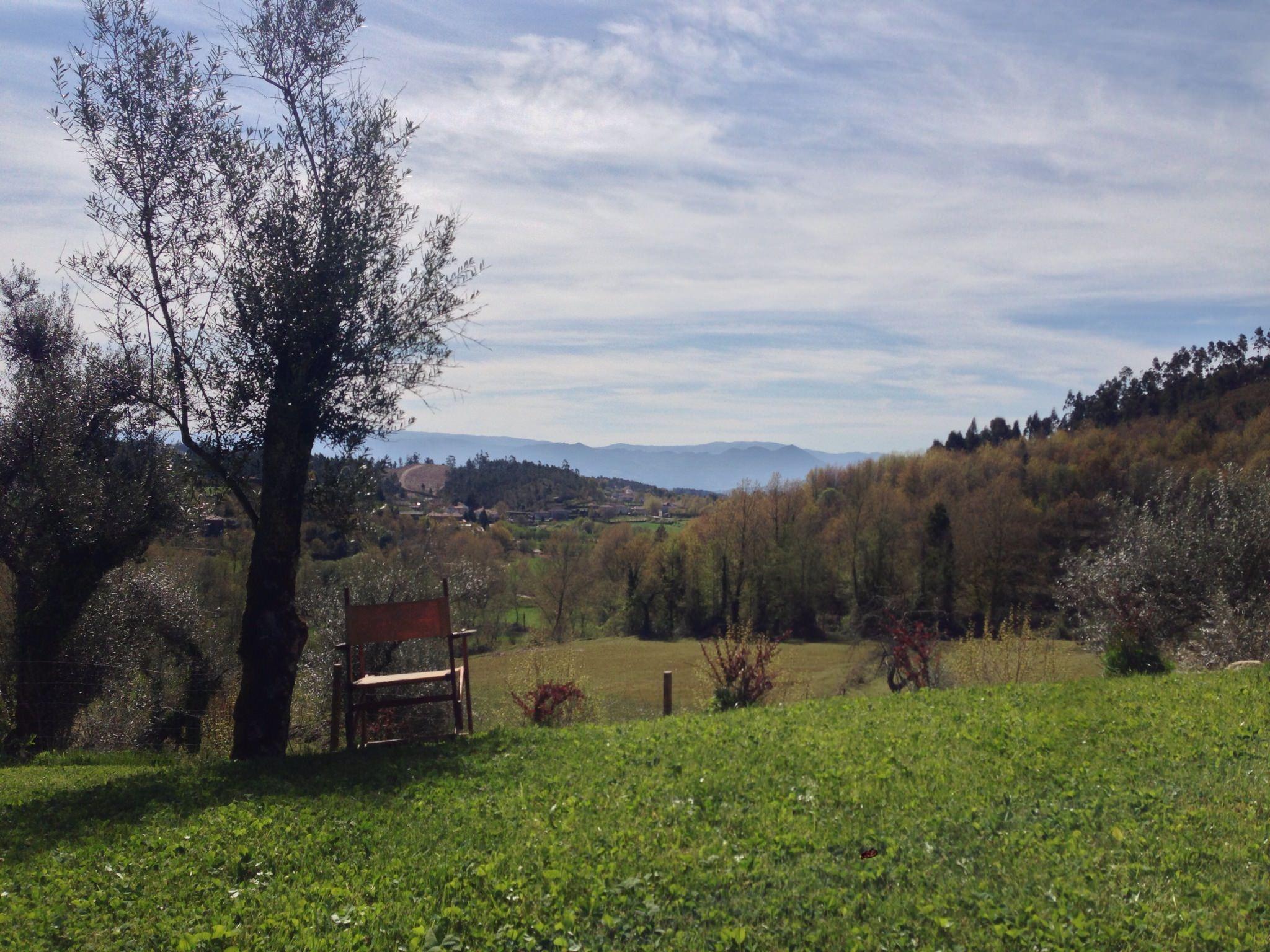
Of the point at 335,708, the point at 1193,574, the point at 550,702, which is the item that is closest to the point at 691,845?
the point at 335,708

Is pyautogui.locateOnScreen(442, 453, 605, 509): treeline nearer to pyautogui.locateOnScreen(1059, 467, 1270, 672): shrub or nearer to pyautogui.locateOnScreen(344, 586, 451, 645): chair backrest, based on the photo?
pyautogui.locateOnScreen(1059, 467, 1270, 672): shrub

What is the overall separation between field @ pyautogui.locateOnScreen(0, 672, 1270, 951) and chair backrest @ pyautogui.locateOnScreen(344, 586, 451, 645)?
5.18 ft

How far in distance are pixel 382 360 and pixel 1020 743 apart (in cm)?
947

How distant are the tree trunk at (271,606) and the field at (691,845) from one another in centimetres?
114

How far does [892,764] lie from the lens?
28.4 feet

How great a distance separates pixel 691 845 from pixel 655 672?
51.9m

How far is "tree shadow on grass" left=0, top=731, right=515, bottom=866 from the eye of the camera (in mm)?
7344

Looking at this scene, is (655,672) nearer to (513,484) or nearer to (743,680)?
(743,680)

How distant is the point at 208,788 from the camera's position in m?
8.78

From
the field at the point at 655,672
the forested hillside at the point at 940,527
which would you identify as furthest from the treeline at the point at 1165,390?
the field at the point at 655,672

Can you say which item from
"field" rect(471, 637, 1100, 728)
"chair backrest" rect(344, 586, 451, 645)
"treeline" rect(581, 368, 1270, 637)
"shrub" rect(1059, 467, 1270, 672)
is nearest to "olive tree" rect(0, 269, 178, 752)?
"chair backrest" rect(344, 586, 451, 645)

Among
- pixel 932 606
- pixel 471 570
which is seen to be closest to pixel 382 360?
pixel 471 570

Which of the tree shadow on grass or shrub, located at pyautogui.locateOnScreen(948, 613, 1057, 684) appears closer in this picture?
the tree shadow on grass

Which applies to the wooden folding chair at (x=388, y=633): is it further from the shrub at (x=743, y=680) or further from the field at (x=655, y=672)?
the field at (x=655, y=672)
